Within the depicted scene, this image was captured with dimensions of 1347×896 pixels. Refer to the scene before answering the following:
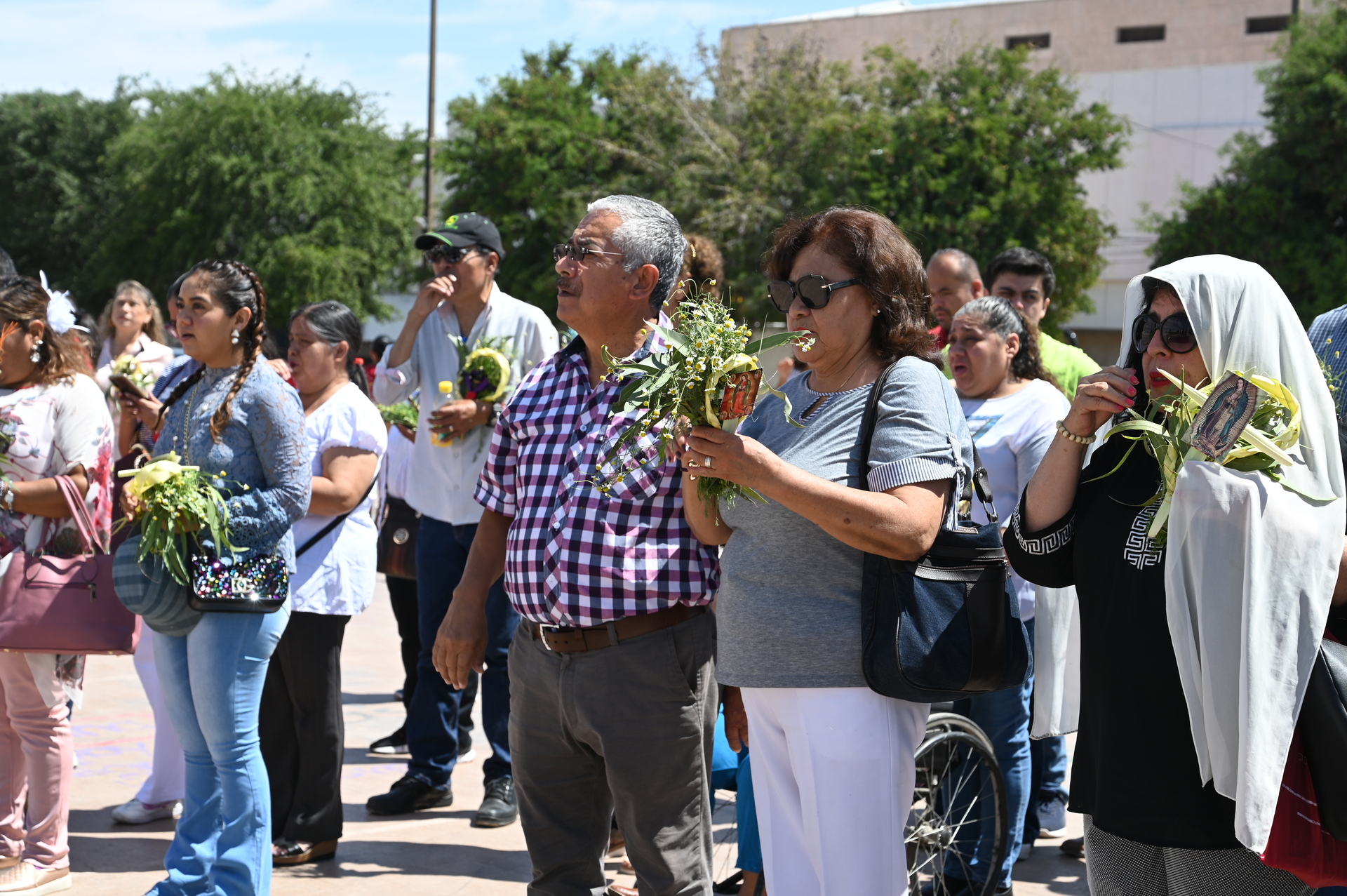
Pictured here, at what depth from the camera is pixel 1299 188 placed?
25656mm

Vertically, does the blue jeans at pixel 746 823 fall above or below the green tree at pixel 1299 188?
below

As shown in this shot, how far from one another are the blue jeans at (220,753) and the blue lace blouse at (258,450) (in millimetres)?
324

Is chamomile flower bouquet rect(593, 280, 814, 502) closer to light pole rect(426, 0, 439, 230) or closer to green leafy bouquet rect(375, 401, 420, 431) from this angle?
green leafy bouquet rect(375, 401, 420, 431)

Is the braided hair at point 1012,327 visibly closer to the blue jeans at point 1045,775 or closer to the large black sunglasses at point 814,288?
the blue jeans at point 1045,775

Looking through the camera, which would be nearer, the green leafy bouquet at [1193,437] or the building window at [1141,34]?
the green leafy bouquet at [1193,437]

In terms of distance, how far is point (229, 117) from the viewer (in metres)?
32.8

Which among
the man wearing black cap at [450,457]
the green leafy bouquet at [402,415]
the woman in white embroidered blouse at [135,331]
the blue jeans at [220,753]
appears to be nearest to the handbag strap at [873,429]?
the blue jeans at [220,753]

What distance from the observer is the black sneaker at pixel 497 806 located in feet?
17.6

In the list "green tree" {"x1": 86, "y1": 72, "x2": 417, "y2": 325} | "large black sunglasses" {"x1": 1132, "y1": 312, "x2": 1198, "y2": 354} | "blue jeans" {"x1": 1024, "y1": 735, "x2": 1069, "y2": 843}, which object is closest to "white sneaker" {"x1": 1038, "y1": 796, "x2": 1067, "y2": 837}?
"blue jeans" {"x1": 1024, "y1": 735, "x2": 1069, "y2": 843}

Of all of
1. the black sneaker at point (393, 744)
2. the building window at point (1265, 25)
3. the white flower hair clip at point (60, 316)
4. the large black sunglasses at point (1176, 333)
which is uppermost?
the building window at point (1265, 25)

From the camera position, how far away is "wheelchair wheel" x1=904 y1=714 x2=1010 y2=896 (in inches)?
166

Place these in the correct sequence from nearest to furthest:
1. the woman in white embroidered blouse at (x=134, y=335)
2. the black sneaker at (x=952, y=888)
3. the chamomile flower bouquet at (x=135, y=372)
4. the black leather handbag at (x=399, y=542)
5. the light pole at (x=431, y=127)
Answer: the black sneaker at (x=952, y=888) → the chamomile flower bouquet at (x=135, y=372) → the black leather handbag at (x=399, y=542) → the woman in white embroidered blouse at (x=134, y=335) → the light pole at (x=431, y=127)

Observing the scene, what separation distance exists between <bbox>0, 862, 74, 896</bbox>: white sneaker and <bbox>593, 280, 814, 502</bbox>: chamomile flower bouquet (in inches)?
124

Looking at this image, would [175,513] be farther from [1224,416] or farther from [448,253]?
[1224,416]
